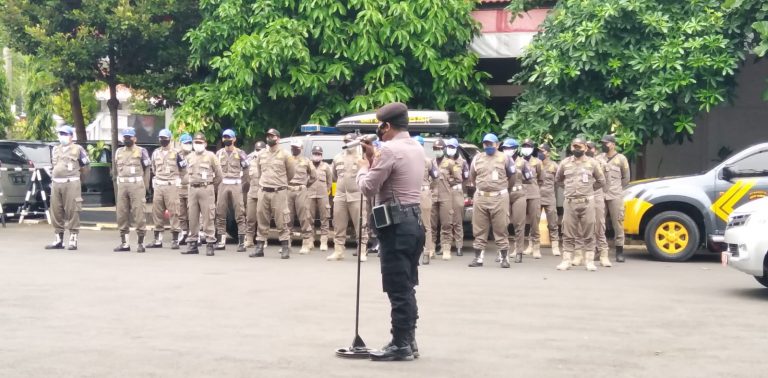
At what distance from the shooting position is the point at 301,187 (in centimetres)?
1702

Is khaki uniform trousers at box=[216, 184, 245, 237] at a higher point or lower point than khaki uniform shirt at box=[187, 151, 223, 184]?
lower

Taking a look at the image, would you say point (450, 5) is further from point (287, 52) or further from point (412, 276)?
point (412, 276)

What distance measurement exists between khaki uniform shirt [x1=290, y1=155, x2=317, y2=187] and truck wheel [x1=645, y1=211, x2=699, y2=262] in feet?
16.8

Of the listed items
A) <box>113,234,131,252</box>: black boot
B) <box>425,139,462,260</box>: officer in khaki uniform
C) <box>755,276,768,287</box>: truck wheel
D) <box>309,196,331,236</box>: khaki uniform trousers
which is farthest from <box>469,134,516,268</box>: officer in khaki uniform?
<box>113,234,131,252</box>: black boot

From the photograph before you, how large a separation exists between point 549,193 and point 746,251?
5764 millimetres

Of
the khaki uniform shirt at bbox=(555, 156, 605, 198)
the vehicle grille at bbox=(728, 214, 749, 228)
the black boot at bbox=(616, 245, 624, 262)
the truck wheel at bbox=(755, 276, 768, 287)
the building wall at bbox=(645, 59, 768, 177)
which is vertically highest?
the building wall at bbox=(645, 59, 768, 177)

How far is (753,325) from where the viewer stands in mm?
9953

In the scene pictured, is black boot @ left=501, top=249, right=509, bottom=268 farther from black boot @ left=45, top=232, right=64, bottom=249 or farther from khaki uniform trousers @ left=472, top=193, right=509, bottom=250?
black boot @ left=45, top=232, right=64, bottom=249

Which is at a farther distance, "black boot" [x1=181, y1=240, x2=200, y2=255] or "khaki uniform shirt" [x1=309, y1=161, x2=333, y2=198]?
"khaki uniform shirt" [x1=309, y1=161, x2=333, y2=198]

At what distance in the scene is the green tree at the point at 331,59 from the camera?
19.8 metres

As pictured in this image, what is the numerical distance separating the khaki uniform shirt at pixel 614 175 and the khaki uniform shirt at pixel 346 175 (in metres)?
3.59

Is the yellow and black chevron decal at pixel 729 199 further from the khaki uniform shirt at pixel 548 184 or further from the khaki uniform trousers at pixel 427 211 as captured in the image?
the khaki uniform trousers at pixel 427 211

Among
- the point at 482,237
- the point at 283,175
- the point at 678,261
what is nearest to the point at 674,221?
the point at 678,261

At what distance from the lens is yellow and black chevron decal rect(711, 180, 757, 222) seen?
52.1ft
